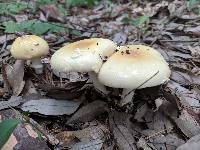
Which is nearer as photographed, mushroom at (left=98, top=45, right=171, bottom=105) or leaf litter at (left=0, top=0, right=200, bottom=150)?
mushroom at (left=98, top=45, right=171, bottom=105)

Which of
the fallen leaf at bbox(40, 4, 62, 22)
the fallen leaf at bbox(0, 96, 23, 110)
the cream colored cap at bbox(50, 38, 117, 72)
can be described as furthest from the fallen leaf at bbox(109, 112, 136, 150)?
the fallen leaf at bbox(40, 4, 62, 22)

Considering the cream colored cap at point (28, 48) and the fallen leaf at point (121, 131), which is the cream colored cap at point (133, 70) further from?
the cream colored cap at point (28, 48)

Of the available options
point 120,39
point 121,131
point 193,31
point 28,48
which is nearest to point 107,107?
point 121,131

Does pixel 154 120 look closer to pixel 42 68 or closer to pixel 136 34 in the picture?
pixel 42 68

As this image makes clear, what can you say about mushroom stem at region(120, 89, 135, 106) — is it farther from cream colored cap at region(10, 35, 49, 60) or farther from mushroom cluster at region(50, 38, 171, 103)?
cream colored cap at region(10, 35, 49, 60)

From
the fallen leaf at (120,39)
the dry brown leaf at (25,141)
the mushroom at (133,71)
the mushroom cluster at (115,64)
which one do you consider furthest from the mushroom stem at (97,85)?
the fallen leaf at (120,39)
